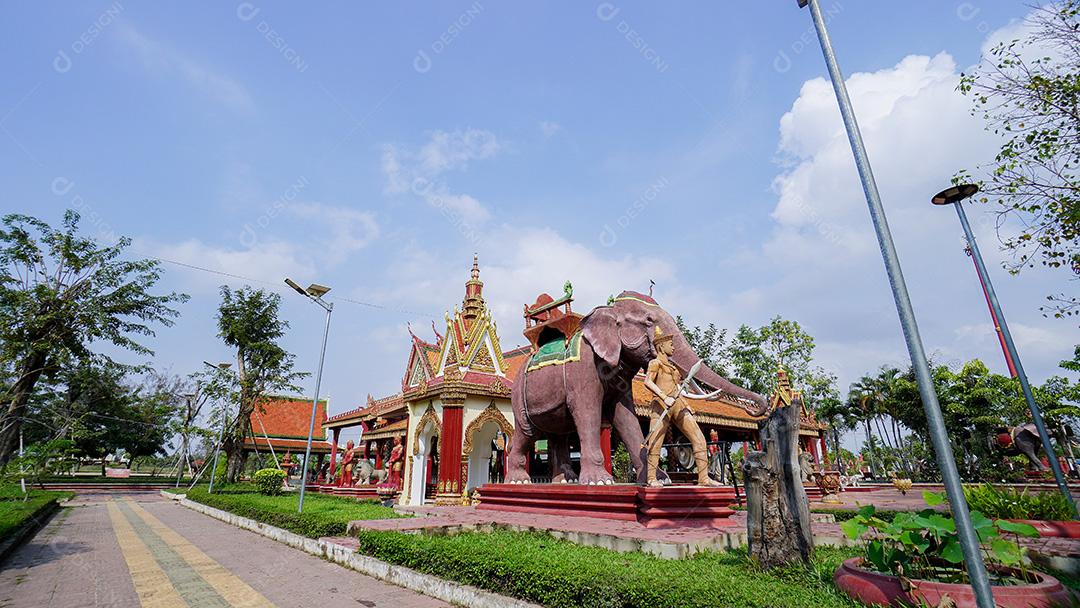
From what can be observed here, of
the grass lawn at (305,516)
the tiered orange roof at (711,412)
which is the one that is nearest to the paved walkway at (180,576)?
the grass lawn at (305,516)

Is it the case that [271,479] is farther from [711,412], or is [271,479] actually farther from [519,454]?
[711,412]

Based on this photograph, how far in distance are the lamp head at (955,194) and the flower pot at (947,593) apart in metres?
7.92

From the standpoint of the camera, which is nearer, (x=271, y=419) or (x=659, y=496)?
(x=659, y=496)

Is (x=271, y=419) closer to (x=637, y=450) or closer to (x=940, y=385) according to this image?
(x=637, y=450)

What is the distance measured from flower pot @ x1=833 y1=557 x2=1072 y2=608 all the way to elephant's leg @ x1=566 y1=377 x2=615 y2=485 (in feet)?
17.1

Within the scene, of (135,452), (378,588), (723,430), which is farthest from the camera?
(135,452)

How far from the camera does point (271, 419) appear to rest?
1298 inches

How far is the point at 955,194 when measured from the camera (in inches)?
371

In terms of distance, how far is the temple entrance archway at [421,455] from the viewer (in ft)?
52.6

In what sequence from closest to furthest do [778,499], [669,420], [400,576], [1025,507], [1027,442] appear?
1. [778,499]
2. [400,576]
3. [1025,507]
4. [669,420]
5. [1027,442]

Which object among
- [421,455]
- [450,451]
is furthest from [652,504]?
[421,455]

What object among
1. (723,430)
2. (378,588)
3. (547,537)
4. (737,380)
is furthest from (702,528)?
(737,380)

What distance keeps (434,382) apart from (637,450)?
8.74m

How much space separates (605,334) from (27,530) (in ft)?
43.7
